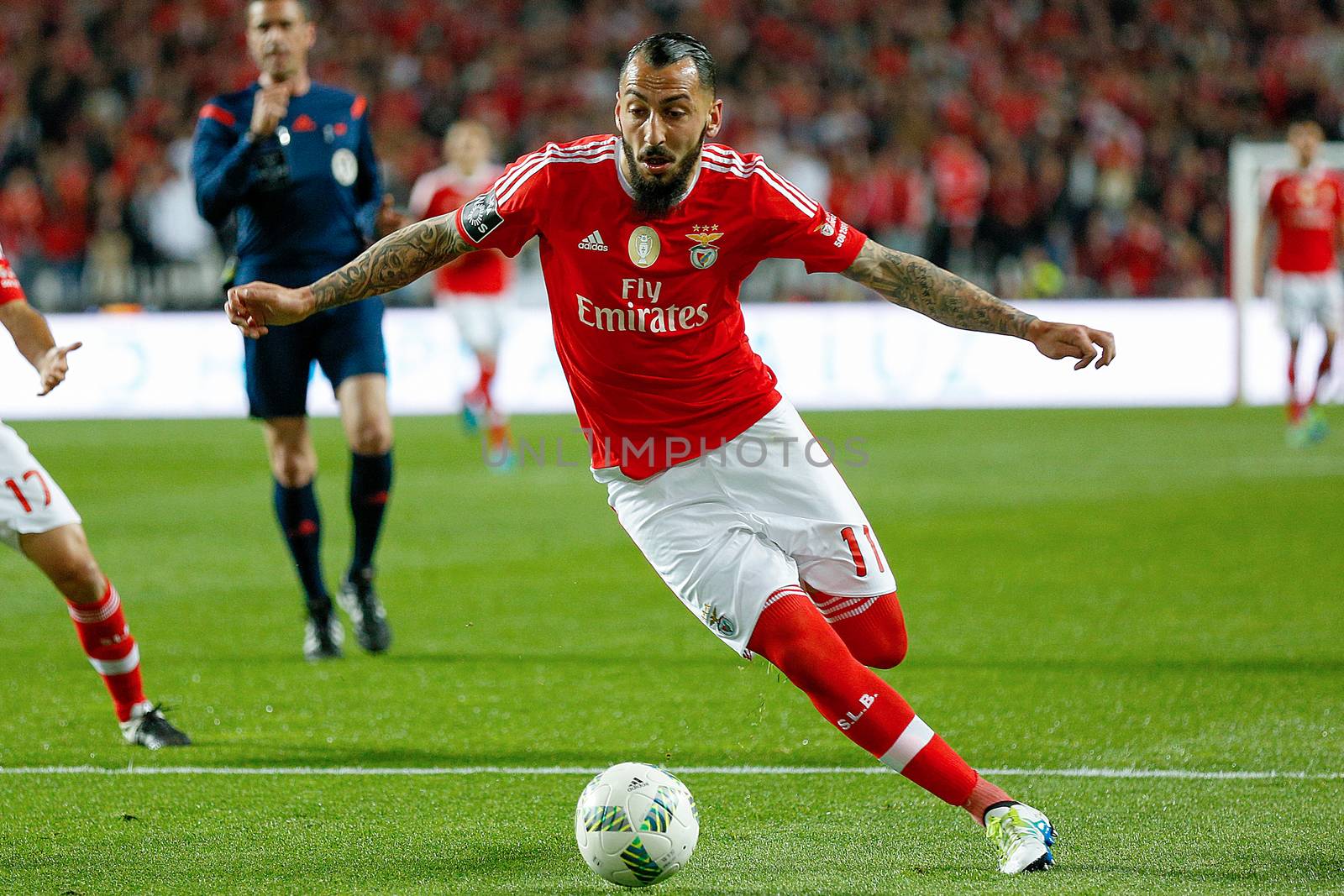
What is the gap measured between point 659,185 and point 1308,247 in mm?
11968

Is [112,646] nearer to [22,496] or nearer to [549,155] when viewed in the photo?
[22,496]

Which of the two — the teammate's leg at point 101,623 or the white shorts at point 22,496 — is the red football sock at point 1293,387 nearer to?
the teammate's leg at point 101,623

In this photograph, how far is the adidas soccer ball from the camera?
356cm

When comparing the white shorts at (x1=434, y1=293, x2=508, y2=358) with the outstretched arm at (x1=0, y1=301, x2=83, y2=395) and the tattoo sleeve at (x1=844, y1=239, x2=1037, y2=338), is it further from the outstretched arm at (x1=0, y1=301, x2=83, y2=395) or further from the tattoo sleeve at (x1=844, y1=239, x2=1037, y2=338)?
the tattoo sleeve at (x1=844, y1=239, x2=1037, y2=338)

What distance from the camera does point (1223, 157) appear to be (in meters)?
19.9

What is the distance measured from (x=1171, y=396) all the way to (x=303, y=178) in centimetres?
1220

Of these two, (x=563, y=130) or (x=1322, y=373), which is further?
(x=563, y=130)

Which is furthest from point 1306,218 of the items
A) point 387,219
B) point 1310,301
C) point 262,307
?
point 262,307

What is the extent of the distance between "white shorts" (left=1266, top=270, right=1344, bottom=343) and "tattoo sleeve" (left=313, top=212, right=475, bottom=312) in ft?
38.4

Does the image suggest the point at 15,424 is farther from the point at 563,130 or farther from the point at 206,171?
the point at 206,171

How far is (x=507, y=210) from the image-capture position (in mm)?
3840

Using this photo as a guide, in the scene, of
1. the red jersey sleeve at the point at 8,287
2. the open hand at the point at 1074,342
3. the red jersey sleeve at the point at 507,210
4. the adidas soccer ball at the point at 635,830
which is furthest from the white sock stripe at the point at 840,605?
the red jersey sleeve at the point at 8,287

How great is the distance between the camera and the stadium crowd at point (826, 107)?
19.0 m

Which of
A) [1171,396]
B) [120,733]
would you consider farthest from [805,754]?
[1171,396]
